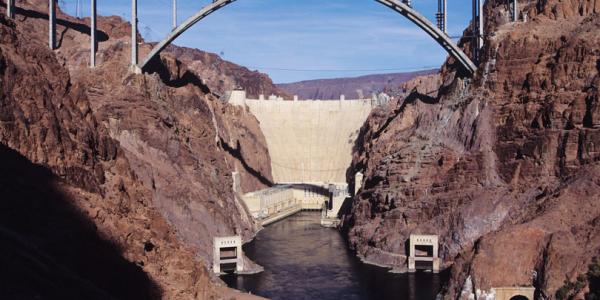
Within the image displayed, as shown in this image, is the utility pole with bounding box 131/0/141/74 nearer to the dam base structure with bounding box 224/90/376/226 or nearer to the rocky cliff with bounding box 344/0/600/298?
the rocky cliff with bounding box 344/0/600/298

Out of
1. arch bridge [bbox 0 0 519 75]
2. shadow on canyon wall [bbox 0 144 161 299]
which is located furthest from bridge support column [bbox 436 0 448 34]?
shadow on canyon wall [bbox 0 144 161 299]

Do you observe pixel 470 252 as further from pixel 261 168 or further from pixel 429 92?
pixel 261 168

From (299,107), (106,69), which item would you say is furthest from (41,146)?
(299,107)

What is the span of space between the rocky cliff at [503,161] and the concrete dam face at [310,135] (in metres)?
43.8

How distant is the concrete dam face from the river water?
153 ft

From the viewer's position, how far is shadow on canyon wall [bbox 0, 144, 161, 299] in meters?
24.0

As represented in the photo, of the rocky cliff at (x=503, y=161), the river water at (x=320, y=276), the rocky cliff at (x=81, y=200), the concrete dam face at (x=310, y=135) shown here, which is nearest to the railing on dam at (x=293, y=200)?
the concrete dam face at (x=310, y=135)

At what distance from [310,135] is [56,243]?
111 meters

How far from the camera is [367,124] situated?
428ft

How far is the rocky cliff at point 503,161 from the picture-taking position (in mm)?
57000

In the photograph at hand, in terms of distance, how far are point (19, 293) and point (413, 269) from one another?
179ft

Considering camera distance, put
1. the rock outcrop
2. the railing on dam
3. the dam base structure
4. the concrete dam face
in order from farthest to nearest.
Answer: the rock outcrop
the concrete dam face
the dam base structure
the railing on dam

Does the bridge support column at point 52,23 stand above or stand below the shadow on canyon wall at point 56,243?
above

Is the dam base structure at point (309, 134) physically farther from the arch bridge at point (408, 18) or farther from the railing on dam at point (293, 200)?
the arch bridge at point (408, 18)
